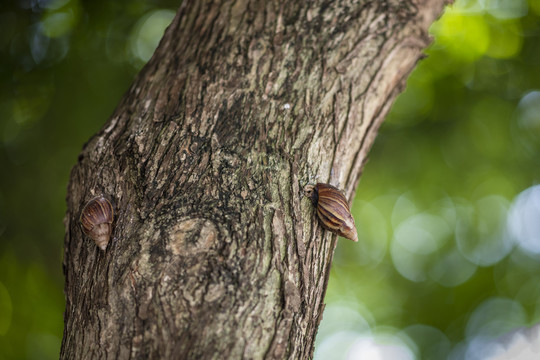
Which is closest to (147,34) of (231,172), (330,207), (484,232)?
(231,172)

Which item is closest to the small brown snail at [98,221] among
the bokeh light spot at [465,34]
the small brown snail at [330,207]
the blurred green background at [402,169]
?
the small brown snail at [330,207]

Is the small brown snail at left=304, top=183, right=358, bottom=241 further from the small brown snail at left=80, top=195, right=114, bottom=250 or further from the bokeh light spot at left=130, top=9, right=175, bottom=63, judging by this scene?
the bokeh light spot at left=130, top=9, right=175, bottom=63

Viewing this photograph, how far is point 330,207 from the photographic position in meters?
1.66

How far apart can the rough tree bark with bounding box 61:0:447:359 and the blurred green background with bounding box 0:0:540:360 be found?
2.76m

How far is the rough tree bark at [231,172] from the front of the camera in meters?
1.38

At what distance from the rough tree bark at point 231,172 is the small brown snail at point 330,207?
0.04m

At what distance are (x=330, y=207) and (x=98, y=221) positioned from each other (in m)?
0.81

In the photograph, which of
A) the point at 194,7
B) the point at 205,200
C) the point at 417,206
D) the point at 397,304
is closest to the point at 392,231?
the point at 417,206

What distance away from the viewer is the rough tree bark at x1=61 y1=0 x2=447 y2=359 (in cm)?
138

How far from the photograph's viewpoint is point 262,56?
6.49 ft

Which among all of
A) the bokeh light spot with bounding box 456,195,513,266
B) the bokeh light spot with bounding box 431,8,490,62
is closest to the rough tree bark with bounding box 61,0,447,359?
the bokeh light spot with bounding box 431,8,490,62

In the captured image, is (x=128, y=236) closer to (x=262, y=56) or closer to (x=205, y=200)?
(x=205, y=200)

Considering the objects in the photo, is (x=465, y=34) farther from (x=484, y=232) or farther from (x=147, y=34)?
(x=147, y=34)

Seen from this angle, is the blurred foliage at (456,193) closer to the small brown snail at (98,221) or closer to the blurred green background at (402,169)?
the blurred green background at (402,169)
